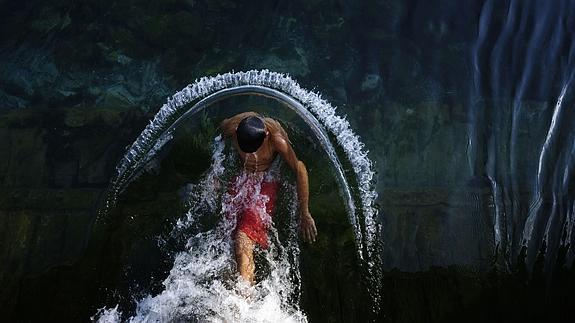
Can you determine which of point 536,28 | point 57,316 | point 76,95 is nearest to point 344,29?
point 536,28

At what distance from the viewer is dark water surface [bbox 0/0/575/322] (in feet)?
14.4

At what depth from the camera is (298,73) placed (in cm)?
539

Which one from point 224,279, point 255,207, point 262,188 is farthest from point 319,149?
point 224,279

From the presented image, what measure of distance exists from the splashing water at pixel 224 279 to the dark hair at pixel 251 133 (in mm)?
508

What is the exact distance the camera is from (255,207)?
427cm

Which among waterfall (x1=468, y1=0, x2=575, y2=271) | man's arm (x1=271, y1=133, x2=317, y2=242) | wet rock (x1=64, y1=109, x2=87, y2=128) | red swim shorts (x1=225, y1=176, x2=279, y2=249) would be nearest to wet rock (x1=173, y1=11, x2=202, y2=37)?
wet rock (x1=64, y1=109, x2=87, y2=128)

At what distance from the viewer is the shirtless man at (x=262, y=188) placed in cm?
407

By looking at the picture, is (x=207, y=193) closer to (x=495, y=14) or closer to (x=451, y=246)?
(x=451, y=246)

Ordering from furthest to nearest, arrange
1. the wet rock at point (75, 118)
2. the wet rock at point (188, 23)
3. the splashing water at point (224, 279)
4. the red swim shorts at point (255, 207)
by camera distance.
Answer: the wet rock at point (188, 23), the wet rock at point (75, 118), the red swim shorts at point (255, 207), the splashing water at point (224, 279)

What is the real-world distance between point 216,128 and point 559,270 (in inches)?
120

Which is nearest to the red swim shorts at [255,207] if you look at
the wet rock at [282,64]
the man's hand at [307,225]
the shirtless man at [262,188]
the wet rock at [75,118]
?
the shirtless man at [262,188]

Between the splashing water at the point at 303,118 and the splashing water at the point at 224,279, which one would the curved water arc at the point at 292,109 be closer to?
the splashing water at the point at 303,118

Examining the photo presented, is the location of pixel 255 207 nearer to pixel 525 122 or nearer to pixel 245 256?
pixel 245 256

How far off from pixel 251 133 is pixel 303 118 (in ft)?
4.34
